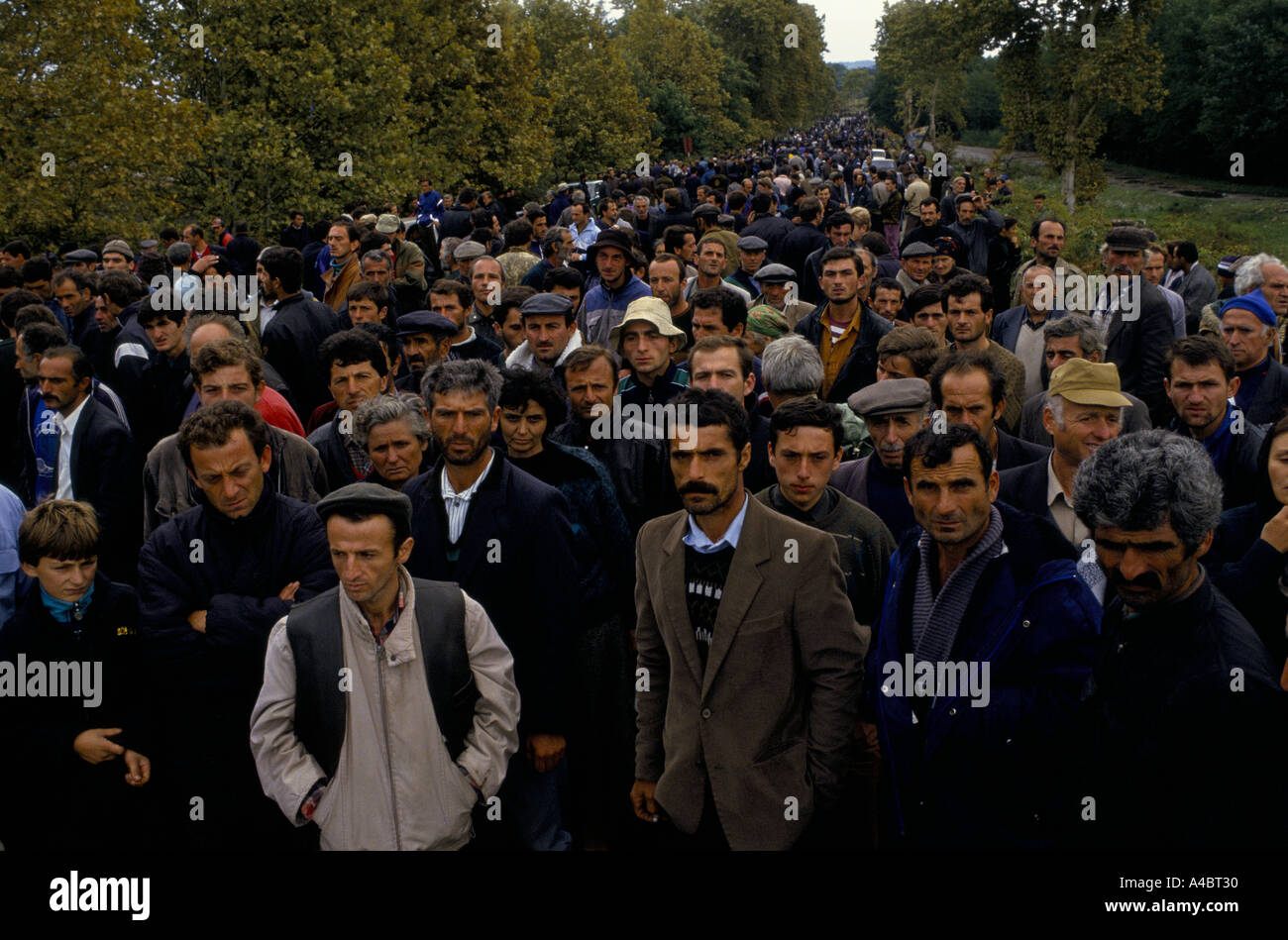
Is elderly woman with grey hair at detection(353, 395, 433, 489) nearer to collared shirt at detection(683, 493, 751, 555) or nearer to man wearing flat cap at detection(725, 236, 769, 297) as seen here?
collared shirt at detection(683, 493, 751, 555)

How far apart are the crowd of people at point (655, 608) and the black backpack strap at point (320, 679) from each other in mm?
12

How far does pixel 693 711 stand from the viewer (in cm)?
A: 368

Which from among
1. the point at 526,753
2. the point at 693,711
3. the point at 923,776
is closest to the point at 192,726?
the point at 526,753

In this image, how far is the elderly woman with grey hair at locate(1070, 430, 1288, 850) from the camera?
274cm

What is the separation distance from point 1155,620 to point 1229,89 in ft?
158

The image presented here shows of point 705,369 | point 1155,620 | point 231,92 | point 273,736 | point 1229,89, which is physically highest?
point 1229,89

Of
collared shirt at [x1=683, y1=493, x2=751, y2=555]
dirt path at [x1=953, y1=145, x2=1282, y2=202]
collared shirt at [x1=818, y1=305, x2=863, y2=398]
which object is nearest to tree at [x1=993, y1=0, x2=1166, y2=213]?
dirt path at [x1=953, y1=145, x2=1282, y2=202]

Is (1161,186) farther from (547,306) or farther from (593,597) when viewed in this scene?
(593,597)

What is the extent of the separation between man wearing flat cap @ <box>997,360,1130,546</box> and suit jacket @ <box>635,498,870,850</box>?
4.73 ft

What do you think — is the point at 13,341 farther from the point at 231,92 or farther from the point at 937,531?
the point at 231,92

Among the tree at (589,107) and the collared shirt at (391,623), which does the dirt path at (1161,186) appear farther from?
the collared shirt at (391,623)

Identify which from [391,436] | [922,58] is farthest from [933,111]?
[391,436]

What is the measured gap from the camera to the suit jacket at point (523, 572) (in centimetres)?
436

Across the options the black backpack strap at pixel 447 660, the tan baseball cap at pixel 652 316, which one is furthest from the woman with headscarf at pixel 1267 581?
the tan baseball cap at pixel 652 316
